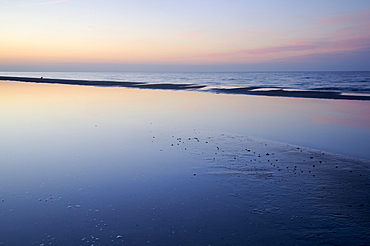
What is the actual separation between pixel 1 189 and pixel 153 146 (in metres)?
6.01

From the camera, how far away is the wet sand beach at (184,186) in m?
5.98

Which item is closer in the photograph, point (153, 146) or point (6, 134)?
point (153, 146)

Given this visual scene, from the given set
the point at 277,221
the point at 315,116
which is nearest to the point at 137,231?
the point at 277,221

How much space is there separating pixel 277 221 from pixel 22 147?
10941mm

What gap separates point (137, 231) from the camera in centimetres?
603

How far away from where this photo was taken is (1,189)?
811 cm

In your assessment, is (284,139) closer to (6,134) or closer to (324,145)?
(324,145)

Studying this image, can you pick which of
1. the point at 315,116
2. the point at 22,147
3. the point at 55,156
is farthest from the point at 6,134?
the point at 315,116

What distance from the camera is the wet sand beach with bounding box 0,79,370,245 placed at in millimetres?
5980

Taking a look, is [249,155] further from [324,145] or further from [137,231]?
[137,231]

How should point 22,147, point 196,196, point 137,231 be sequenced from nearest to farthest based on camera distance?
point 137,231 → point 196,196 → point 22,147

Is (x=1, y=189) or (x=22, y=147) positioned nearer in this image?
(x=1, y=189)

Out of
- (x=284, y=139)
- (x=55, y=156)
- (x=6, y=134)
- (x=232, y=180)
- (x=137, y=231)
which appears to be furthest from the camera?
(x=6, y=134)

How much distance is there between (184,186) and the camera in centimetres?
844
